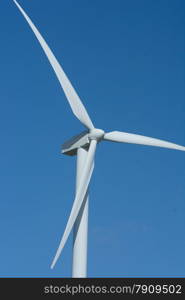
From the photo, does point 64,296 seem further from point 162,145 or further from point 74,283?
point 162,145

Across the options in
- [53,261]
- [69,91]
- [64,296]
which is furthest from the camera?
[69,91]

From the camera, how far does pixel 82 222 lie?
2647cm

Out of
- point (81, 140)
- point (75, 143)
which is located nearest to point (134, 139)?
point (81, 140)

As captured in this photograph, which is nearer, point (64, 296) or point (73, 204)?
point (64, 296)

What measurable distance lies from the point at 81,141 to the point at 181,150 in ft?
15.3

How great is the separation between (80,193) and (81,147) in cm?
244

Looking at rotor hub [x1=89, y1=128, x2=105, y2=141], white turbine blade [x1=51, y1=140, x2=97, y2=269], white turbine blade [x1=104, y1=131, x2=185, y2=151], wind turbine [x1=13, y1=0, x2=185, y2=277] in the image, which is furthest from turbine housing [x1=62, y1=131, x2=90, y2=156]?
white turbine blade [x1=104, y1=131, x2=185, y2=151]

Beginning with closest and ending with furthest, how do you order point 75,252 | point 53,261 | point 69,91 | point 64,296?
point 64,296 → point 53,261 → point 75,252 → point 69,91

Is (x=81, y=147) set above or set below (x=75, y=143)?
below

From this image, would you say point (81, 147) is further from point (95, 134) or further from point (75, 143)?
point (95, 134)

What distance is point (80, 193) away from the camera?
25906 mm

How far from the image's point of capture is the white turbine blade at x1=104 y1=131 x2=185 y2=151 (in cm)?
2784

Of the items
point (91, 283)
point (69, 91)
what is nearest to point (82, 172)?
point (69, 91)

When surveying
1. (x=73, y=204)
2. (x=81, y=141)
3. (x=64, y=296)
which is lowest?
(x=64, y=296)
